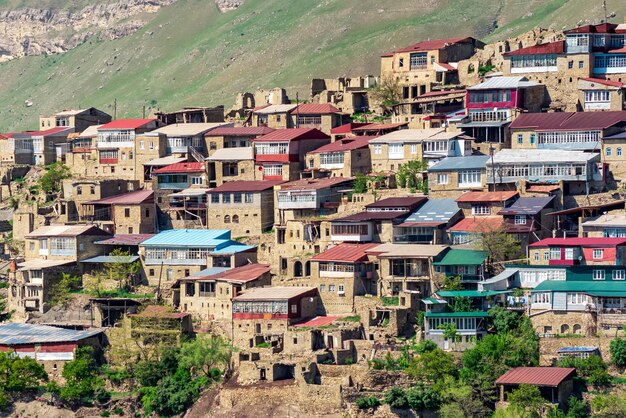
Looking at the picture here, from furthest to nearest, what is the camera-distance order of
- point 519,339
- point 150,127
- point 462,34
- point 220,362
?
point 462,34 → point 150,127 → point 220,362 → point 519,339

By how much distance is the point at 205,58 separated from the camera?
175250 millimetres

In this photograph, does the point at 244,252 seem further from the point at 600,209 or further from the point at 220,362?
the point at 600,209

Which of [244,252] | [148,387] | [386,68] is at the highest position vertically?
[386,68]

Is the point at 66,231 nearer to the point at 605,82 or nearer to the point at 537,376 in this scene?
the point at 605,82

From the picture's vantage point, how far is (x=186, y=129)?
103625 mm

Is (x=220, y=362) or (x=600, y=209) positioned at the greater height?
(x=600, y=209)

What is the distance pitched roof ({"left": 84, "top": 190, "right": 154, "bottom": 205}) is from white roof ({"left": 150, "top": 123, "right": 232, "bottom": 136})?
613 centimetres

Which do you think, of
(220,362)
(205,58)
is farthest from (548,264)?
(205,58)

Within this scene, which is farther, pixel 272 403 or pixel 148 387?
pixel 148 387

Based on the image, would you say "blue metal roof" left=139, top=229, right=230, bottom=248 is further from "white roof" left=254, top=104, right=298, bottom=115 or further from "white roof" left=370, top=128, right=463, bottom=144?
"white roof" left=254, top=104, right=298, bottom=115

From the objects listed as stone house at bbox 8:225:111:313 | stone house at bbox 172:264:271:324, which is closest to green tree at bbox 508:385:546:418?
stone house at bbox 172:264:271:324

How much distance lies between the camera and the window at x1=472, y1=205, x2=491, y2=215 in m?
83.1

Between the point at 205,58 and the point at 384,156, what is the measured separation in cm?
8416

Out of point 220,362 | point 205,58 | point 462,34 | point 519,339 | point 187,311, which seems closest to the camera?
point 519,339
